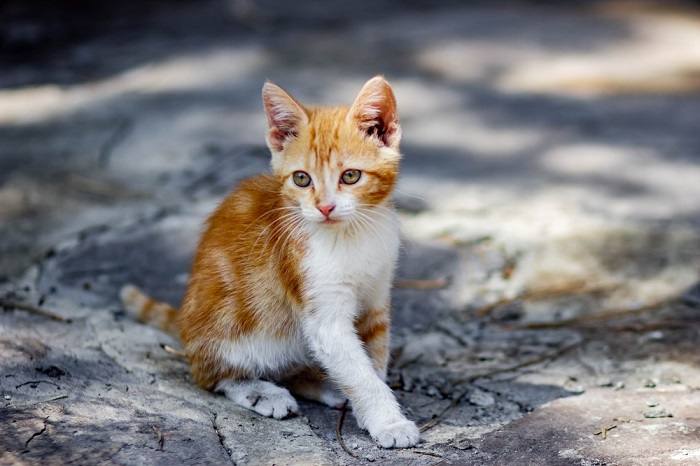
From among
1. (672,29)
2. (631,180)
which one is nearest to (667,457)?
(631,180)

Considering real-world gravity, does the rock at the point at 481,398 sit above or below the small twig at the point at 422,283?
above

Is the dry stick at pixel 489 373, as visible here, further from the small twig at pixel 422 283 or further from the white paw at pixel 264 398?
the small twig at pixel 422 283

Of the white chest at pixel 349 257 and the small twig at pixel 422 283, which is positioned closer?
the white chest at pixel 349 257

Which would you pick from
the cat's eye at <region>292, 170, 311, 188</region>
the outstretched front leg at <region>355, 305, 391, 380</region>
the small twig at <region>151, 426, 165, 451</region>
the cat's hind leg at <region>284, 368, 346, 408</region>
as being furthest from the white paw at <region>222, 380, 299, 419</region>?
the cat's eye at <region>292, 170, 311, 188</region>

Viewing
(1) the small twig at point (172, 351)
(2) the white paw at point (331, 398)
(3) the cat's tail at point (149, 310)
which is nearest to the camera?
(2) the white paw at point (331, 398)

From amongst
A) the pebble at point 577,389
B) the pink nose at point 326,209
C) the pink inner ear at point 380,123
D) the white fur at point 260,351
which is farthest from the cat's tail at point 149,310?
the pebble at point 577,389

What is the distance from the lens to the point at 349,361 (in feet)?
10.00

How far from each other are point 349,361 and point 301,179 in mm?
610

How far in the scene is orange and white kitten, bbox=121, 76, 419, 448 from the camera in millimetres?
3025

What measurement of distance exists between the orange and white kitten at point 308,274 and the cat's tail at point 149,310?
371mm

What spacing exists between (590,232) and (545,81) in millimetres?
2338

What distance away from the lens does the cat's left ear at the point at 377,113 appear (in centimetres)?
Answer: 305

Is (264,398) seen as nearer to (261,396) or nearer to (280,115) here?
(261,396)

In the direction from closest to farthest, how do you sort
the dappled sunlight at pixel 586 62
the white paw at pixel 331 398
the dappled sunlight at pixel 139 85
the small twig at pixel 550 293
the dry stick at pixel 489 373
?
the dry stick at pixel 489 373, the white paw at pixel 331 398, the small twig at pixel 550 293, the dappled sunlight at pixel 139 85, the dappled sunlight at pixel 586 62
